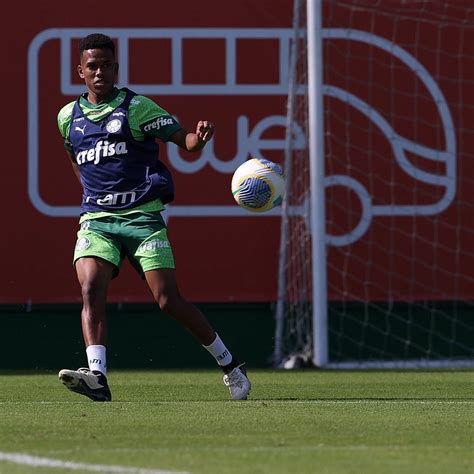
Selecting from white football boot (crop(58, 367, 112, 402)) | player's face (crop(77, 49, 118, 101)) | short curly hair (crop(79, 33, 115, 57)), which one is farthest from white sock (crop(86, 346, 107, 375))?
short curly hair (crop(79, 33, 115, 57))

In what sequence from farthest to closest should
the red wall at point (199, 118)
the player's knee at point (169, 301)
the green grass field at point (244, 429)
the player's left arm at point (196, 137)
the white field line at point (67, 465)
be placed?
the red wall at point (199, 118) < the player's knee at point (169, 301) < the player's left arm at point (196, 137) < the green grass field at point (244, 429) < the white field line at point (67, 465)

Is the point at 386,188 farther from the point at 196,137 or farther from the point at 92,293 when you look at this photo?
the point at 92,293

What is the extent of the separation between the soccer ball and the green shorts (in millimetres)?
550

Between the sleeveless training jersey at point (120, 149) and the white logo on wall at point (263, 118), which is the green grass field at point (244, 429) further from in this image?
the white logo on wall at point (263, 118)

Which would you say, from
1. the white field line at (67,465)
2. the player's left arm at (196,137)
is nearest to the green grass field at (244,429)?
the white field line at (67,465)

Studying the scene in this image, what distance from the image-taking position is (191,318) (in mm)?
8094

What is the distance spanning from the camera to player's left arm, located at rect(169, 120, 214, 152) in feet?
25.5

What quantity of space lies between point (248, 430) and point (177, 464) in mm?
1158

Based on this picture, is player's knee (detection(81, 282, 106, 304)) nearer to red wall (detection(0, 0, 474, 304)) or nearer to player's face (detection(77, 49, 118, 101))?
player's face (detection(77, 49, 118, 101))

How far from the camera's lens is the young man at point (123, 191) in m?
8.05

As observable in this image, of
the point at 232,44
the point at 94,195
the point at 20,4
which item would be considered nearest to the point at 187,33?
the point at 232,44

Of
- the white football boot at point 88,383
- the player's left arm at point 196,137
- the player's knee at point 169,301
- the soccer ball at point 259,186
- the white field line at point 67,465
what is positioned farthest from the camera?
the soccer ball at point 259,186

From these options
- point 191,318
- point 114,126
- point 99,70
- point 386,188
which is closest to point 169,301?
point 191,318

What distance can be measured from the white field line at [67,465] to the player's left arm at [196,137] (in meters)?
2.72
